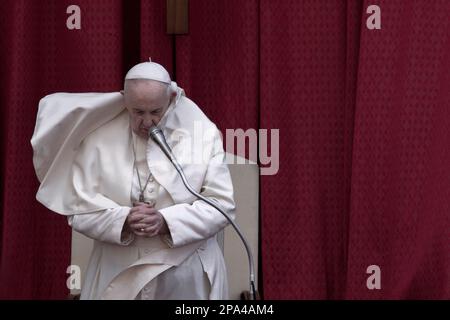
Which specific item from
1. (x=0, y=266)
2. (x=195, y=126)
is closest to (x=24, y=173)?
(x=0, y=266)

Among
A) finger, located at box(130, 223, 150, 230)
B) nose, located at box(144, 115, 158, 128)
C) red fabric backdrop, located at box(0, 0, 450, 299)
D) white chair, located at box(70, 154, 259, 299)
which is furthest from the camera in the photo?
red fabric backdrop, located at box(0, 0, 450, 299)

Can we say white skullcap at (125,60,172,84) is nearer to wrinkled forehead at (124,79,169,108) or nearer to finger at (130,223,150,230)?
wrinkled forehead at (124,79,169,108)

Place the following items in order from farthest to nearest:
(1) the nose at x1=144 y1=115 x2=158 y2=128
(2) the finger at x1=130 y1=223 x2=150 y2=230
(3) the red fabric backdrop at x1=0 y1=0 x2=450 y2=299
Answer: (3) the red fabric backdrop at x1=0 y1=0 x2=450 y2=299 → (1) the nose at x1=144 y1=115 x2=158 y2=128 → (2) the finger at x1=130 y1=223 x2=150 y2=230

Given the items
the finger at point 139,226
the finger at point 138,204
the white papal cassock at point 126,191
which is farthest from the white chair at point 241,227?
the finger at point 139,226

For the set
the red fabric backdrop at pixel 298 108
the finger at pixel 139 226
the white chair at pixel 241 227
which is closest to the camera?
the finger at pixel 139 226

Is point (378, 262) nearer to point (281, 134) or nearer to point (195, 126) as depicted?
point (281, 134)

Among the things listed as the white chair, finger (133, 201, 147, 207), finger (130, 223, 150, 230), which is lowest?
the white chair

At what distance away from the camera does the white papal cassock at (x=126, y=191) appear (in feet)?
7.94

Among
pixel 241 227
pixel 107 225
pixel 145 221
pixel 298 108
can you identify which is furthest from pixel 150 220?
pixel 298 108

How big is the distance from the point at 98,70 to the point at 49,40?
0.24 metres

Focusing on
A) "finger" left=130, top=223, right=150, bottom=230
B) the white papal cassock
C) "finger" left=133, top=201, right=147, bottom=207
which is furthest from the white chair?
"finger" left=130, top=223, right=150, bottom=230

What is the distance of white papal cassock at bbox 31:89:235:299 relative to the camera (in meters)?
2.42

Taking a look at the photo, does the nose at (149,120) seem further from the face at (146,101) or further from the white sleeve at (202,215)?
the white sleeve at (202,215)

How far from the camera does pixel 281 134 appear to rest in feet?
11.7
